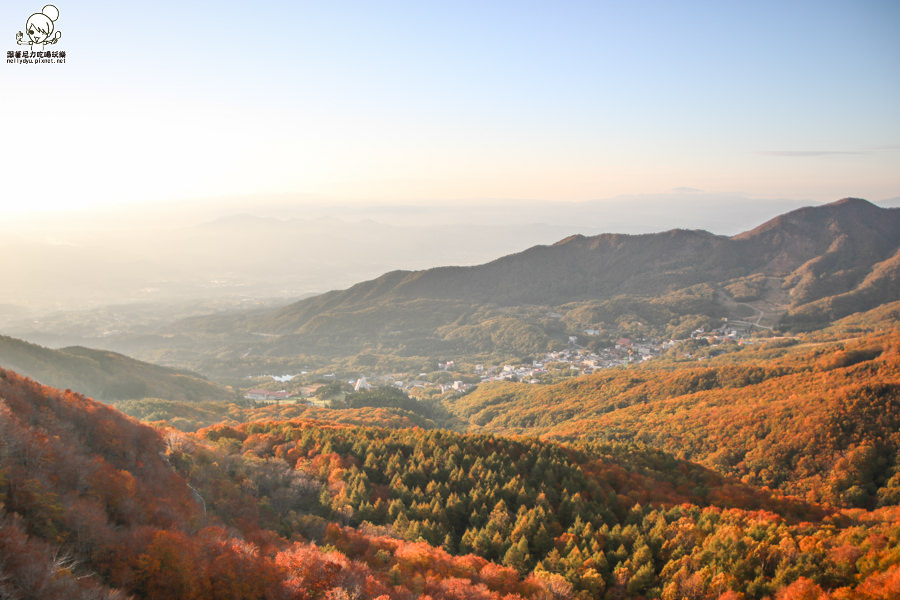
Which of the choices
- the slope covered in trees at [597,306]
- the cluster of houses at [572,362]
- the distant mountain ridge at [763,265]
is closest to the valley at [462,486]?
the cluster of houses at [572,362]

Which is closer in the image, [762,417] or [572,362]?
[762,417]

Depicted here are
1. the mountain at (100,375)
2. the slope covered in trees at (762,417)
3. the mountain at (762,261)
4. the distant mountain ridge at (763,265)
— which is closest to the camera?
the slope covered in trees at (762,417)

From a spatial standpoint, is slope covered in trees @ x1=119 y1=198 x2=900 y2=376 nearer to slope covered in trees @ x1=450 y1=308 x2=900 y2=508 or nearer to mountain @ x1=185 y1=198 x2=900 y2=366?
mountain @ x1=185 y1=198 x2=900 y2=366

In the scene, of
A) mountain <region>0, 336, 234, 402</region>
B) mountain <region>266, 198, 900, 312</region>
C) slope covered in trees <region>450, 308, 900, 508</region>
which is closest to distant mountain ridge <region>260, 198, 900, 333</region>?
mountain <region>266, 198, 900, 312</region>

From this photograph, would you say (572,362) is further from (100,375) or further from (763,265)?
(763,265)

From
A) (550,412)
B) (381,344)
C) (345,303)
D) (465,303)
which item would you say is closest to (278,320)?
(345,303)

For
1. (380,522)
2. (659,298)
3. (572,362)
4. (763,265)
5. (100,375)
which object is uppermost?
(763,265)

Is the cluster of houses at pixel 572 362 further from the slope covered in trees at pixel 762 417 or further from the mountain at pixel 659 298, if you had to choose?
the slope covered in trees at pixel 762 417

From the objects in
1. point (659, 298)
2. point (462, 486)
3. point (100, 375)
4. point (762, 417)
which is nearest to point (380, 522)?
point (462, 486)

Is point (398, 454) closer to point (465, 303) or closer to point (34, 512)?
point (34, 512)
